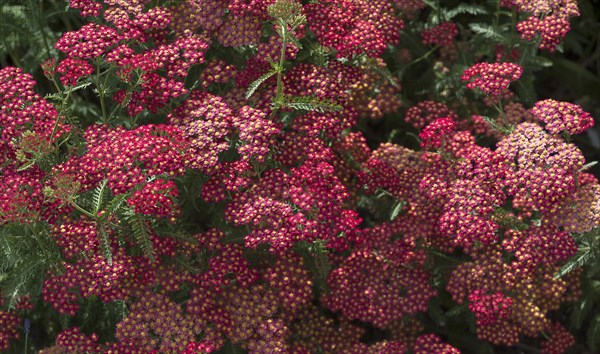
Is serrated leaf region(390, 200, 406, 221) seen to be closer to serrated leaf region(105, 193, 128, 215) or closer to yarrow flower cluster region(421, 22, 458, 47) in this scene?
yarrow flower cluster region(421, 22, 458, 47)

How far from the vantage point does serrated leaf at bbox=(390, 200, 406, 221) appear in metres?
5.91

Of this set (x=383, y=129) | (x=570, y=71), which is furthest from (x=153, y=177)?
(x=570, y=71)

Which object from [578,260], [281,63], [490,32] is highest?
[281,63]

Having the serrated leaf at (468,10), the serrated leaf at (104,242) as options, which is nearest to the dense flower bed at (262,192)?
the serrated leaf at (104,242)

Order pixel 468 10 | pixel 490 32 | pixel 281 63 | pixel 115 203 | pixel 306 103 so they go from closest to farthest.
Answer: pixel 115 203, pixel 281 63, pixel 306 103, pixel 490 32, pixel 468 10

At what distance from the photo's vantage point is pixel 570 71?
791cm

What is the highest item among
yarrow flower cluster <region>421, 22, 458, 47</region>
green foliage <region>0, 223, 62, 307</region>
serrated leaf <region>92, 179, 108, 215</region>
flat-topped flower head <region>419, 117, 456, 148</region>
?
yarrow flower cluster <region>421, 22, 458, 47</region>

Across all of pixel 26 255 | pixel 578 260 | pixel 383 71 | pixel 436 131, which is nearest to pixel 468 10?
pixel 383 71

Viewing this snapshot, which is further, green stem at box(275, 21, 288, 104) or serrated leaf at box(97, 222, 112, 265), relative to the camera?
green stem at box(275, 21, 288, 104)

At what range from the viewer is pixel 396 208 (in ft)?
19.6

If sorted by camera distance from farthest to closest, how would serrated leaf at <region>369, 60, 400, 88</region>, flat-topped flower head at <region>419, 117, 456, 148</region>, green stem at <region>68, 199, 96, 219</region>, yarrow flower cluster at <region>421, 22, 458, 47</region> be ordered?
yarrow flower cluster at <region>421, 22, 458, 47</region> < serrated leaf at <region>369, 60, 400, 88</region> < flat-topped flower head at <region>419, 117, 456, 148</region> < green stem at <region>68, 199, 96, 219</region>

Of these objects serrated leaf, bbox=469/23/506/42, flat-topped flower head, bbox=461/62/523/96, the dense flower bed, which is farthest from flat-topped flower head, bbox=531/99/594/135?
serrated leaf, bbox=469/23/506/42

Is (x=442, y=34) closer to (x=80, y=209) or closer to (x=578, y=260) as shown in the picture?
(x=578, y=260)

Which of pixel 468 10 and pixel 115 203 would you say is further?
pixel 468 10
